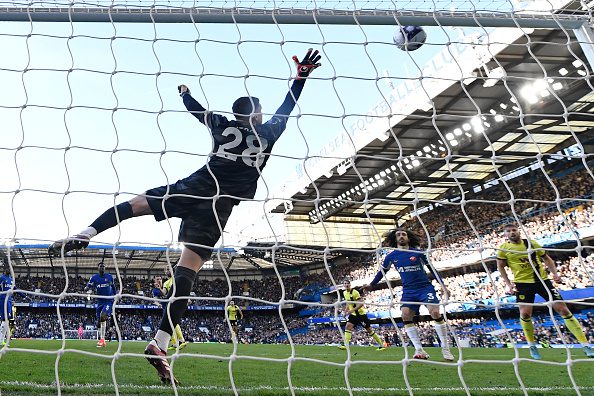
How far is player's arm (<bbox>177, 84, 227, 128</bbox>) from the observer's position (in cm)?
341

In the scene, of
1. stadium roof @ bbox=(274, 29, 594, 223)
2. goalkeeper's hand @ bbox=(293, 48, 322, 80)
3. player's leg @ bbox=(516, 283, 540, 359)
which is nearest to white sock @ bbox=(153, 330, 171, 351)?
goalkeeper's hand @ bbox=(293, 48, 322, 80)

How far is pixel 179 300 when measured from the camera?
10.0 ft

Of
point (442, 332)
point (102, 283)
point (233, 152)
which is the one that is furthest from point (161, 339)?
point (102, 283)

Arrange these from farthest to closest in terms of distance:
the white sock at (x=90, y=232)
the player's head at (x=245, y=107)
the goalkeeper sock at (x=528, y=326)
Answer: the goalkeeper sock at (x=528, y=326) < the player's head at (x=245, y=107) < the white sock at (x=90, y=232)

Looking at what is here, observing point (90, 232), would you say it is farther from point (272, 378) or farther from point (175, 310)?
point (272, 378)

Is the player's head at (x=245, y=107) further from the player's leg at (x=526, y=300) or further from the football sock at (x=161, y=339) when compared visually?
the player's leg at (x=526, y=300)

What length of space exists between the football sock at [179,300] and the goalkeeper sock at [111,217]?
50 centimetres

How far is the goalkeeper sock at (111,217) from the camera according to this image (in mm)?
3037

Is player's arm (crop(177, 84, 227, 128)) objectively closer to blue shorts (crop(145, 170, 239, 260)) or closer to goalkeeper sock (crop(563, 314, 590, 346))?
blue shorts (crop(145, 170, 239, 260))

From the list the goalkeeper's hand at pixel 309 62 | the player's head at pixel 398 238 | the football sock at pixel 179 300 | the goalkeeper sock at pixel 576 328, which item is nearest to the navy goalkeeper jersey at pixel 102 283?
the player's head at pixel 398 238

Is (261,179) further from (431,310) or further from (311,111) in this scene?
(431,310)

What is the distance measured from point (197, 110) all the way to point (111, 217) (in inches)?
38.5

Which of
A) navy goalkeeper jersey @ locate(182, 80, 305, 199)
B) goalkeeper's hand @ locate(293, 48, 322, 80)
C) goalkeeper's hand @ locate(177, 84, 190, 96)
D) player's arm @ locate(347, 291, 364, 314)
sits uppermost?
goalkeeper's hand @ locate(293, 48, 322, 80)

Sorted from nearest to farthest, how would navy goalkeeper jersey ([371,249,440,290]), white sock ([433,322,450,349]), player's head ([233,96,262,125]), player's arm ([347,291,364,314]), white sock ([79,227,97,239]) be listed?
player's arm ([347,291,364,314])
white sock ([79,227,97,239])
player's head ([233,96,262,125])
white sock ([433,322,450,349])
navy goalkeeper jersey ([371,249,440,290])
